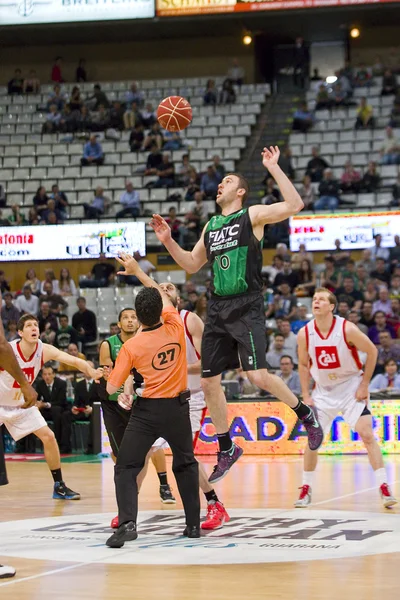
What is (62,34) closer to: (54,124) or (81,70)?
(81,70)

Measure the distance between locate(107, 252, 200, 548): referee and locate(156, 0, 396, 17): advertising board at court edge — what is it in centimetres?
1839

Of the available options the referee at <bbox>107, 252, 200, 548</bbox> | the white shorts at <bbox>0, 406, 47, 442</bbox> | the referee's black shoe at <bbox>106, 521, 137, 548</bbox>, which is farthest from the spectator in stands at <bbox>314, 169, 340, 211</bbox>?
Result: the referee's black shoe at <bbox>106, 521, 137, 548</bbox>

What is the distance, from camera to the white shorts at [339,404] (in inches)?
354

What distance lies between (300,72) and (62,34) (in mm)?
6384

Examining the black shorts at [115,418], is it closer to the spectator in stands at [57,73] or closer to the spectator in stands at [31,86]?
the spectator in stands at [31,86]

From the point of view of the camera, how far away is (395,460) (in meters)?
13.2

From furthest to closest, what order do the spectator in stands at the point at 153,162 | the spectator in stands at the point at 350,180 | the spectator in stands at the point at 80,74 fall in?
the spectator in stands at the point at 80,74 < the spectator in stands at the point at 153,162 < the spectator in stands at the point at 350,180

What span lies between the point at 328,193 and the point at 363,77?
17.1 ft

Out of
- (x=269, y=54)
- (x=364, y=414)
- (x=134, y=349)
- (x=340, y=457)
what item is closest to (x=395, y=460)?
(x=340, y=457)

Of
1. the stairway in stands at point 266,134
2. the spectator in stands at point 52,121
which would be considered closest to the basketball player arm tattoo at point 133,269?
the stairway in stands at point 266,134

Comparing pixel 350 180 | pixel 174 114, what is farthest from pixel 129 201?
pixel 174 114

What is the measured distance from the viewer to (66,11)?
83.6ft

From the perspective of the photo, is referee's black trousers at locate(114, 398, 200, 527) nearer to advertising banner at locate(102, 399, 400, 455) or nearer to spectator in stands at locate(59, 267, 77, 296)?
advertising banner at locate(102, 399, 400, 455)

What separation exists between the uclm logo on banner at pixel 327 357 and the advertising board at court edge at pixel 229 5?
16257mm
